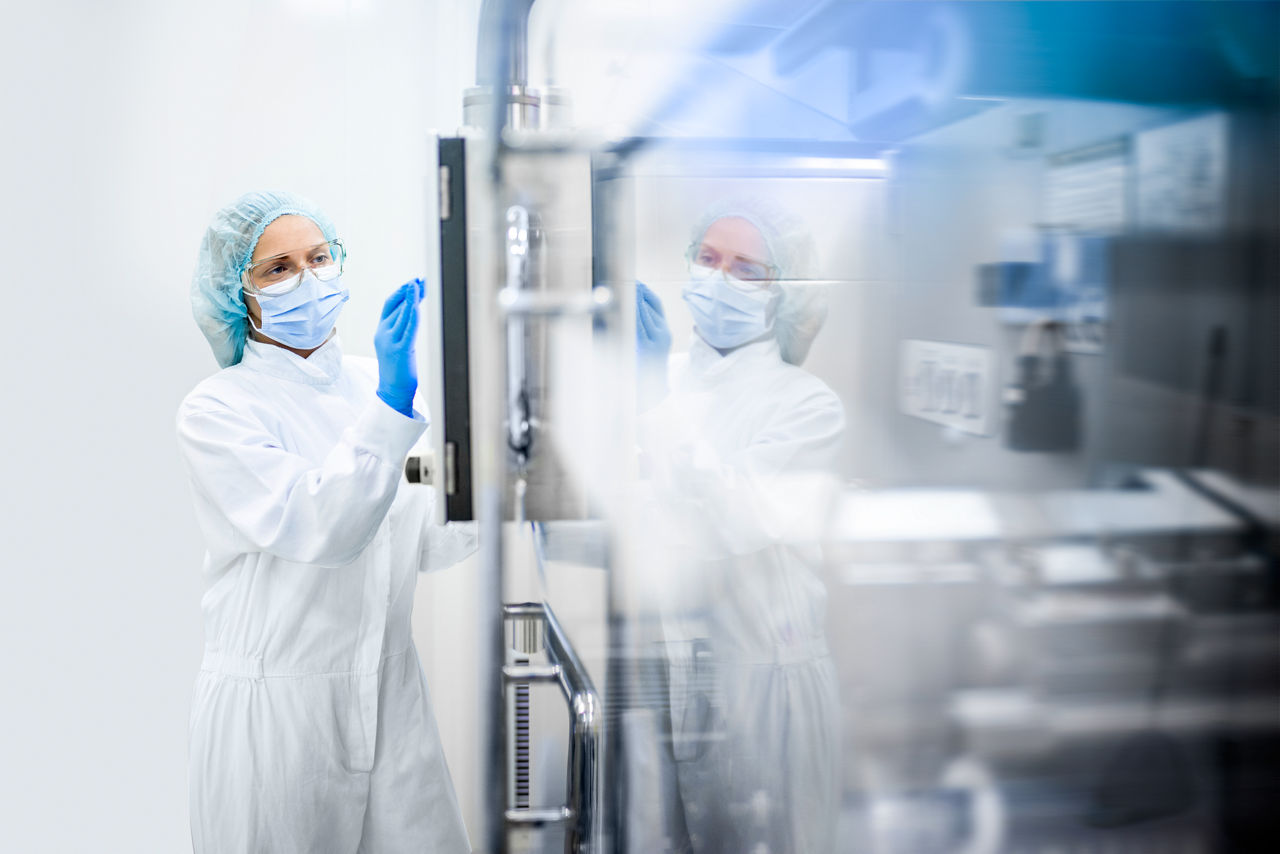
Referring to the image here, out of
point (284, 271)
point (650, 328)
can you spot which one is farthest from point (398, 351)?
point (650, 328)

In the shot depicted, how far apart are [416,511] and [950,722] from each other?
→ 3.86 feet

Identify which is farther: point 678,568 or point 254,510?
point 254,510

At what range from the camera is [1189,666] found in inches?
27.3

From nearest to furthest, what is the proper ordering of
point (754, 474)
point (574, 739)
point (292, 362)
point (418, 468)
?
point (754, 474), point (574, 739), point (418, 468), point (292, 362)

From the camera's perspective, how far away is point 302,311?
1.55m

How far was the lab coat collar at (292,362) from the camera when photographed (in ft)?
5.21

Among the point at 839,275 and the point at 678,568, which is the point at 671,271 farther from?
the point at 678,568

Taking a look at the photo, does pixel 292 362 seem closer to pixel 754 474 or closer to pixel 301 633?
pixel 301 633

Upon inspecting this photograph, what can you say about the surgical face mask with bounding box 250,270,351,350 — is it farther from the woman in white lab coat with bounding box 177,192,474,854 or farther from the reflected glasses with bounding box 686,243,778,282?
the reflected glasses with bounding box 686,243,778,282

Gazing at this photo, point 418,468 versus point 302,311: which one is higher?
point 302,311

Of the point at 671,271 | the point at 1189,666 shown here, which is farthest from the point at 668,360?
the point at 1189,666

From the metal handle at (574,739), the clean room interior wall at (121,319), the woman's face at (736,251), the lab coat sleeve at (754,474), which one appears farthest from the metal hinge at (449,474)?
the clean room interior wall at (121,319)

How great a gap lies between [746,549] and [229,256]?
119 cm

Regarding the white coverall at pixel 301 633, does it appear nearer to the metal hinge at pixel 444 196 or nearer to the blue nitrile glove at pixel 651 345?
the metal hinge at pixel 444 196
